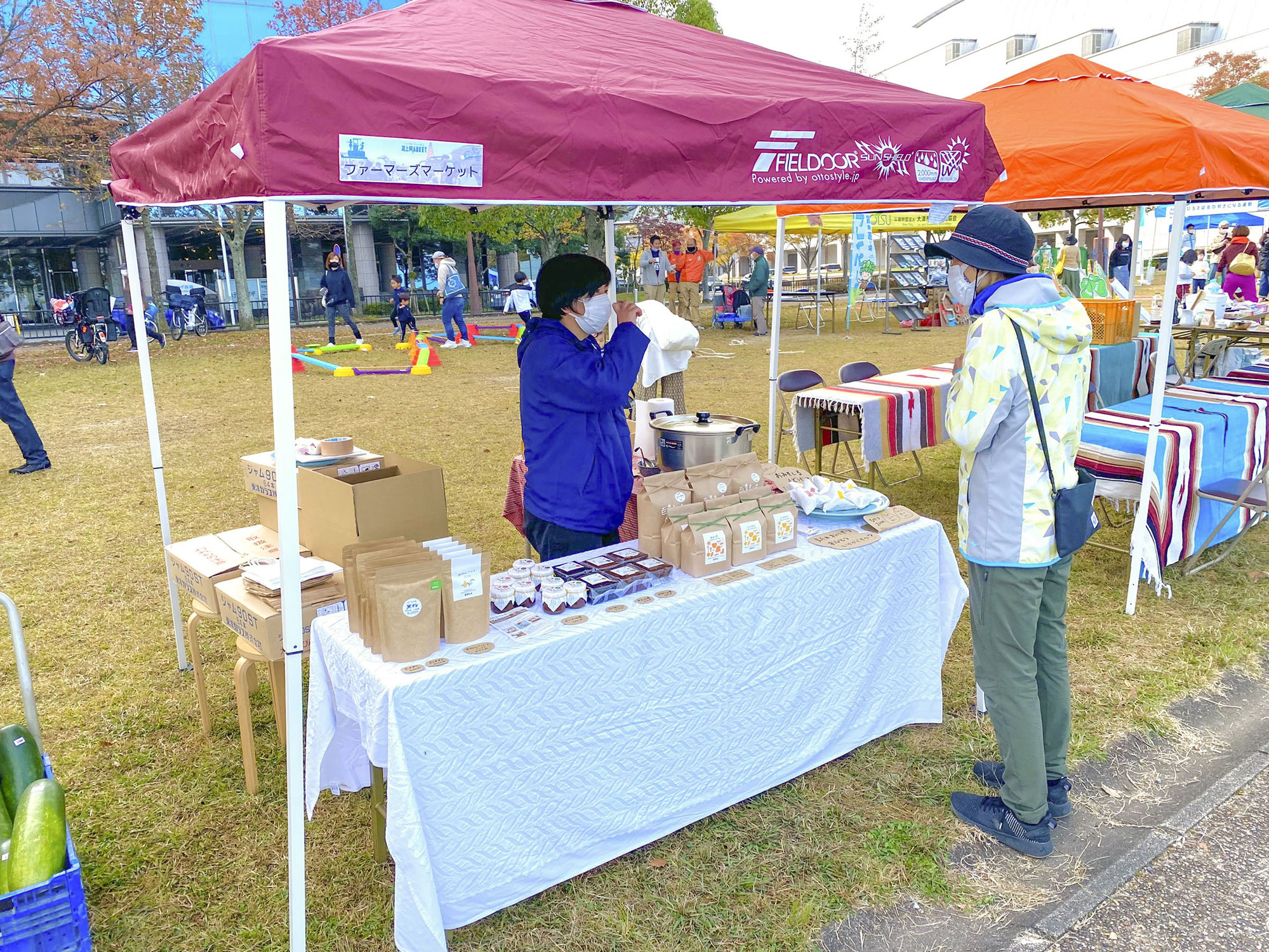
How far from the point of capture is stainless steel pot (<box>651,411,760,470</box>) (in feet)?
10.7

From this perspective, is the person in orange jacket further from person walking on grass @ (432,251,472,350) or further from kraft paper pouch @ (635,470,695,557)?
kraft paper pouch @ (635,470,695,557)

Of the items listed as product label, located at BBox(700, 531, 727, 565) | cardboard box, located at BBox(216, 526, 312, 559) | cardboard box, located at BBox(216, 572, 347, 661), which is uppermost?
product label, located at BBox(700, 531, 727, 565)

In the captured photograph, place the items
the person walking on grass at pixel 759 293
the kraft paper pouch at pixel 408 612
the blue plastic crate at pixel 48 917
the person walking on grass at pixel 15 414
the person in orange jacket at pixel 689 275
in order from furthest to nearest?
the person walking on grass at pixel 759 293 → the person in orange jacket at pixel 689 275 → the person walking on grass at pixel 15 414 → the kraft paper pouch at pixel 408 612 → the blue plastic crate at pixel 48 917

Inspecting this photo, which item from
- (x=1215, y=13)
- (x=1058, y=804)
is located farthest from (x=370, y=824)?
(x=1215, y=13)

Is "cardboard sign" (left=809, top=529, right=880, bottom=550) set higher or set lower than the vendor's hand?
lower

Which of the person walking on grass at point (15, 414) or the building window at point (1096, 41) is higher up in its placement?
the building window at point (1096, 41)

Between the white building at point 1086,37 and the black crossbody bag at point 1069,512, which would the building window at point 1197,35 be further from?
the black crossbody bag at point 1069,512

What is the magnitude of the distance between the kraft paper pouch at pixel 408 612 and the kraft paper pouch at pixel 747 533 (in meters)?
0.98

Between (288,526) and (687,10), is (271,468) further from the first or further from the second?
(687,10)

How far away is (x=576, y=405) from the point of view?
2.84 m

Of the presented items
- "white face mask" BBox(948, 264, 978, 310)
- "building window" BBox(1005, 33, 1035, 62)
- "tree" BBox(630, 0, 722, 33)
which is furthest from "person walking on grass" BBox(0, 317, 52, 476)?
"building window" BBox(1005, 33, 1035, 62)

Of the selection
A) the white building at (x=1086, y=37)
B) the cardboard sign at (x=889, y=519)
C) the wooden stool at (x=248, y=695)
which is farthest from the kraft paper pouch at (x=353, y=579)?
the white building at (x=1086, y=37)

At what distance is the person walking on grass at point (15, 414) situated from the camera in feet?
22.1

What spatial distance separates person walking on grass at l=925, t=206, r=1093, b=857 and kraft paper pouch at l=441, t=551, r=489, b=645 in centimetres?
139
